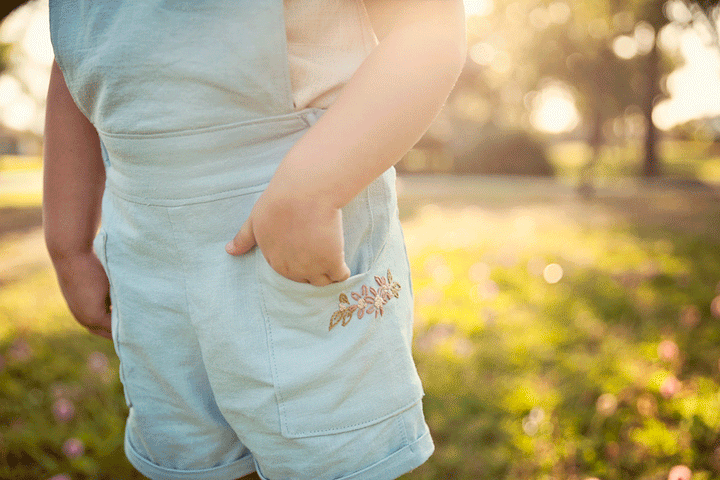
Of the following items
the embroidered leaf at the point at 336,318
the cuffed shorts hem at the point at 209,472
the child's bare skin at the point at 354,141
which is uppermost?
the child's bare skin at the point at 354,141

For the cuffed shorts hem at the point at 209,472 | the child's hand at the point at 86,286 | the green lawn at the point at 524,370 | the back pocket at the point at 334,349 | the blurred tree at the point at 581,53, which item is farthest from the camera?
the blurred tree at the point at 581,53

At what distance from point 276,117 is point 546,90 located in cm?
2732

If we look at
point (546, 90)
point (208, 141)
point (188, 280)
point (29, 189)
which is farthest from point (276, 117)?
point (546, 90)

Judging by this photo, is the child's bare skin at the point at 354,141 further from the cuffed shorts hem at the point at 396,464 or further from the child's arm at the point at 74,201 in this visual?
the child's arm at the point at 74,201

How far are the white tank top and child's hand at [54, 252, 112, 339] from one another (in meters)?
0.65

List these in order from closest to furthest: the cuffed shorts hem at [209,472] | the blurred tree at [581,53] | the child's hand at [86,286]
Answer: the cuffed shorts hem at [209,472], the child's hand at [86,286], the blurred tree at [581,53]

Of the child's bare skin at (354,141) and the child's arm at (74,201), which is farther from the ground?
the child's bare skin at (354,141)

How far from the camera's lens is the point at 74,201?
3.64ft

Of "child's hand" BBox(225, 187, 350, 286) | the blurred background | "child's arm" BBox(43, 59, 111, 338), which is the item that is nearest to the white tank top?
"child's hand" BBox(225, 187, 350, 286)

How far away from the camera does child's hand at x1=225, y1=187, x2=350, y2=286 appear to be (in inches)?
28.2

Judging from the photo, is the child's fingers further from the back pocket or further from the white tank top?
the white tank top

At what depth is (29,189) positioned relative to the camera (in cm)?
1262

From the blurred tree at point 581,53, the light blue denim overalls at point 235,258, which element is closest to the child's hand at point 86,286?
the light blue denim overalls at point 235,258

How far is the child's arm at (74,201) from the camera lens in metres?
1.06
